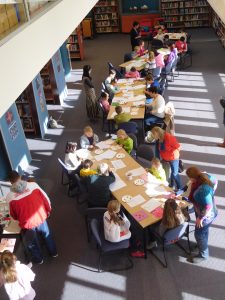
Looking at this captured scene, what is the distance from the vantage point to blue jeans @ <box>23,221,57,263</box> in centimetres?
504

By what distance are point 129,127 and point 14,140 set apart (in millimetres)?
2488

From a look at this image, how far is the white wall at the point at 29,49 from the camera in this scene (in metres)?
2.58

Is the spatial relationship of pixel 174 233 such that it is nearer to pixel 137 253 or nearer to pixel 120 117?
pixel 137 253

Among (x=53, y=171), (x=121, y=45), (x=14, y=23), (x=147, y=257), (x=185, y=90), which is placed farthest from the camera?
(x=121, y=45)

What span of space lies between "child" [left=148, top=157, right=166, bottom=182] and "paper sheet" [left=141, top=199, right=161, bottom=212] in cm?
52

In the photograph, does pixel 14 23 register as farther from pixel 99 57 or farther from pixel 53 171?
pixel 99 57

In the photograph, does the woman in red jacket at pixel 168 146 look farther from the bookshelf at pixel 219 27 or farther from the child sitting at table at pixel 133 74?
the bookshelf at pixel 219 27

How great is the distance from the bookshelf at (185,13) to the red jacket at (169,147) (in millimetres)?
12618

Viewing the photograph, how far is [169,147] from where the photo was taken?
593cm

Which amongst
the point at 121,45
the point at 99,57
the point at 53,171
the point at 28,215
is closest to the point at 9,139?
the point at 53,171

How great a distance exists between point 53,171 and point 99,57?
837cm

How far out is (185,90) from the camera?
10656mm

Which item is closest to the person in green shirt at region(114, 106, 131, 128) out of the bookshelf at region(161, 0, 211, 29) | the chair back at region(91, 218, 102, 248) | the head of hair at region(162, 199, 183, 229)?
the chair back at region(91, 218, 102, 248)

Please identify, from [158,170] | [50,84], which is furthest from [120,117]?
[50,84]
